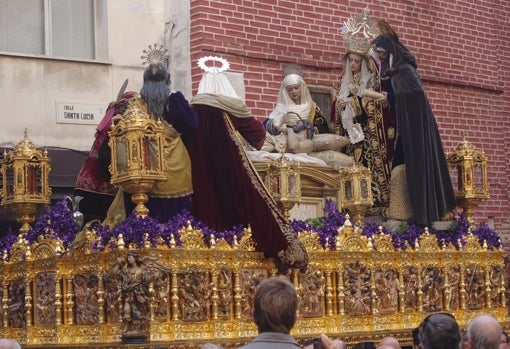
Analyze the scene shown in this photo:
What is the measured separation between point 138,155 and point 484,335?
4982 millimetres

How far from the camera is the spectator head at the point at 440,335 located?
6.92 metres

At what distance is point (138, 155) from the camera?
11.1 m

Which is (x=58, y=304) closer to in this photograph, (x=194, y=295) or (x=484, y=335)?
(x=194, y=295)

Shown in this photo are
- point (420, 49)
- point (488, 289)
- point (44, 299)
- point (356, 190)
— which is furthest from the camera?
point (420, 49)

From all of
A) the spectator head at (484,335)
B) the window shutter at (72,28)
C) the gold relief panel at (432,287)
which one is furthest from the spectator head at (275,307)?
the window shutter at (72,28)

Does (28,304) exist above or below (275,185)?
below

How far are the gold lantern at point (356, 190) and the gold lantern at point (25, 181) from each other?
323cm

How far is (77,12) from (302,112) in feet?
11.6


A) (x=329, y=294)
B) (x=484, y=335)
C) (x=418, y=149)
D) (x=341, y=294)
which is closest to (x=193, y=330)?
(x=329, y=294)

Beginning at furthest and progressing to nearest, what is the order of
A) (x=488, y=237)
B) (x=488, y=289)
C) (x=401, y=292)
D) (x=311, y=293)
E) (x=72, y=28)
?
(x=72, y=28) < (x=488, y=237) < (x=488, y=289) < (x=401, y=292) < (x=311, y=293)

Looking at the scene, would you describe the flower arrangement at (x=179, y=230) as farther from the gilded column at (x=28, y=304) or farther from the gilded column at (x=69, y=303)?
the gilded column at (x=28, y=304)

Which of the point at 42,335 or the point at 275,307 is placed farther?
the point at 42,335

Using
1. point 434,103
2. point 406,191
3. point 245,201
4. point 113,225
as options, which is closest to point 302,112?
point 406,191

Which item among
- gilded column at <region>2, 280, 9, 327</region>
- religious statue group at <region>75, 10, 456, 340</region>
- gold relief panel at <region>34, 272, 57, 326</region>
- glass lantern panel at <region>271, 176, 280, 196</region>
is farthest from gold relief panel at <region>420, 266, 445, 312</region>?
gilded column at <region>2, 280, 9, 327</region>
